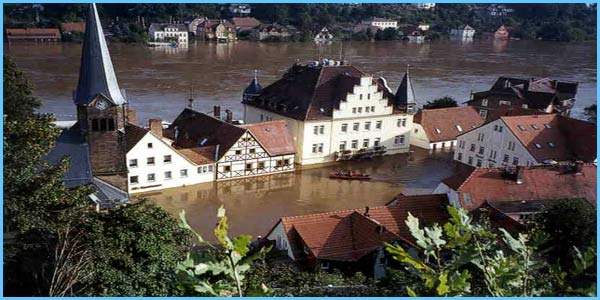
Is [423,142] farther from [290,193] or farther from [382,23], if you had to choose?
[382,23]

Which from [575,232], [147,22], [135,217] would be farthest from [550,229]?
[147,22]

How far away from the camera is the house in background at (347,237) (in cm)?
1414

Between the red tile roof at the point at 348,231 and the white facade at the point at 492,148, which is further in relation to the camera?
the white facade at the point at 492,148

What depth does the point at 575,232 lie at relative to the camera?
42.4 feet

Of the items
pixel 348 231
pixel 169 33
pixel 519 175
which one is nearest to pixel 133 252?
pixel 348 231

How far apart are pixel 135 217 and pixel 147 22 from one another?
69482mm

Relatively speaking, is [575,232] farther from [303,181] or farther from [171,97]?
[171,97]

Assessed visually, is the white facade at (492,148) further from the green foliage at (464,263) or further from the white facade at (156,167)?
the green foliage at (464,263)

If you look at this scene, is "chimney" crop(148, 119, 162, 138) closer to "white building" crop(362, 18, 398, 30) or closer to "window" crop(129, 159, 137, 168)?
"window" crop(129, 159, 137, 168)

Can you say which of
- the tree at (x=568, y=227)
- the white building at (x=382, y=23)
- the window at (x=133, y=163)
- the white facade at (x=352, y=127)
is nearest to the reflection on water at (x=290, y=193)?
the white facade at (x=352, y=127)

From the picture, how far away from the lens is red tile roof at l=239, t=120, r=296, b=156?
22.8 metres

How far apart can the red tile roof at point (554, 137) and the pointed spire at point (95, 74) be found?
13.7 metres

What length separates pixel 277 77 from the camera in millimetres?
45312

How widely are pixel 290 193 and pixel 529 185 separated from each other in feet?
24.7
